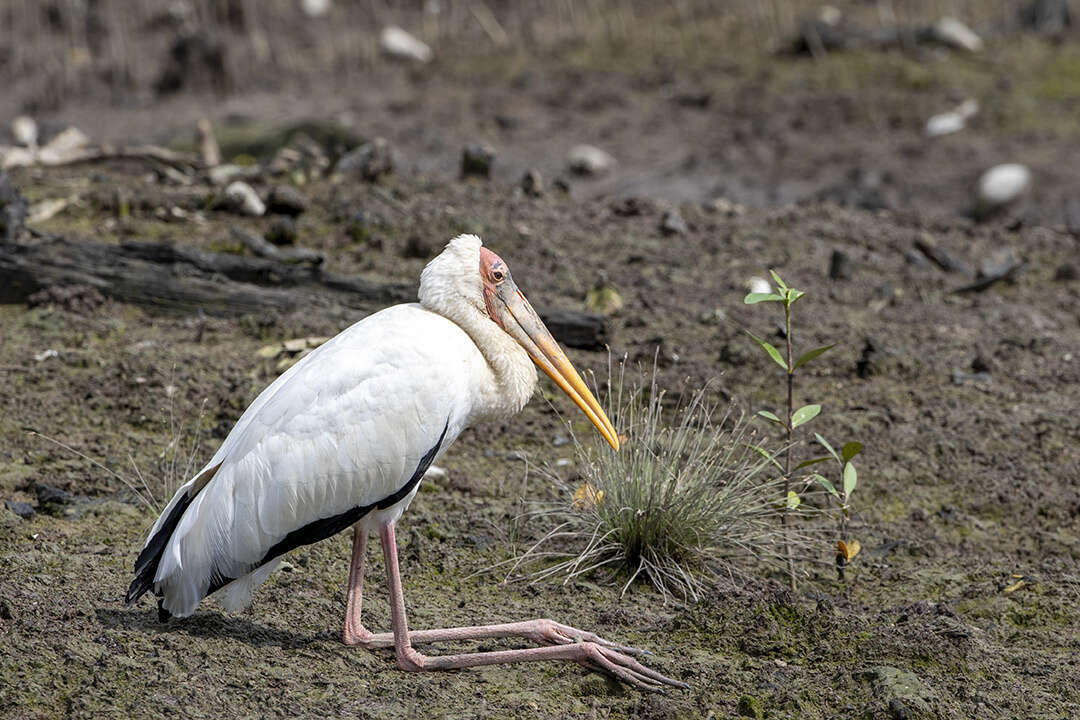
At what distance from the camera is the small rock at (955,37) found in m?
14.9

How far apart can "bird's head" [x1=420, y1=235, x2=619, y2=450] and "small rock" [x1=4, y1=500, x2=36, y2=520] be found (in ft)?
6.82

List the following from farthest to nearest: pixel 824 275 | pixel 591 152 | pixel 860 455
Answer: pixel 591 152, pixel 824 275, pixel 860 455

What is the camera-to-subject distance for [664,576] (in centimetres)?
545

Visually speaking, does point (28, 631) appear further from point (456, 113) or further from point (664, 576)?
point (456, 113)

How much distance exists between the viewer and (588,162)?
42.5ft

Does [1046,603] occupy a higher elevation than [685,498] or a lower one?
lower

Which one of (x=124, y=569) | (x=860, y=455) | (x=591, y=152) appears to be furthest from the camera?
(x=591, y=152)

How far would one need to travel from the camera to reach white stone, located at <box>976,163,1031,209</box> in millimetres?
11477

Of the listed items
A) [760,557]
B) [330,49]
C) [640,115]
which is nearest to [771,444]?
[760,557]

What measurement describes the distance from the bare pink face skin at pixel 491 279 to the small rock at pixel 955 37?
38.4 feet

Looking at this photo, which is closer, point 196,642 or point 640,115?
point 196,642

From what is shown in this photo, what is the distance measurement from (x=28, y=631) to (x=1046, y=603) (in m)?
4.02

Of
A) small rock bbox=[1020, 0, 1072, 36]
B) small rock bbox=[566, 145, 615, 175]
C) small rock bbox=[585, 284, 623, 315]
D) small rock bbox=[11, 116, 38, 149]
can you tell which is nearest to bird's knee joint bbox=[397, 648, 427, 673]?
small rock bbox=[585, 284, 623, 315]

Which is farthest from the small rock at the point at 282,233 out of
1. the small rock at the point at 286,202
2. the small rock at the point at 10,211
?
the small rock at the point at 10,211
